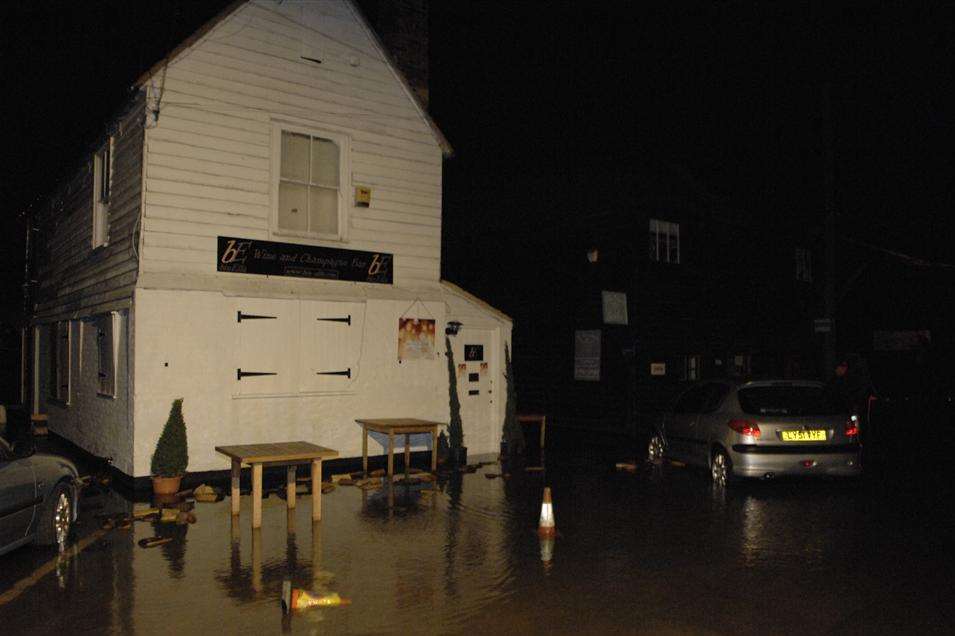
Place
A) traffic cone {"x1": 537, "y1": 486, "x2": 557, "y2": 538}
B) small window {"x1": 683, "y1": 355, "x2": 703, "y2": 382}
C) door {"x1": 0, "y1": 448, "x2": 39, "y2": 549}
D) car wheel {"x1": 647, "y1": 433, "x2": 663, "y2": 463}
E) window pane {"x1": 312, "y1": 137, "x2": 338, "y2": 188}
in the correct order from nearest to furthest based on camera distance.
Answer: door {"x1": 0, "y1": 448, "x2": 39, "y2": 549}
traffic cone {"x1": 537, "y1": 486, "x2": 557, "y2": 538}
window pane {"x1": 312, "y1": 137, "x2": 338, "y2": 188}
car wheel {"x1": 647, "y1": 433, "x2": 663, "y2": 463}
small window {"x1": 683, "y1": 355, "x2": 703, "y2": 382}

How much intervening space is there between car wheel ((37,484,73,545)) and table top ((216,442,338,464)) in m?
1.68

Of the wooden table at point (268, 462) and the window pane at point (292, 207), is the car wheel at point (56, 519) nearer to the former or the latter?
the wooden table at point (268, 462)

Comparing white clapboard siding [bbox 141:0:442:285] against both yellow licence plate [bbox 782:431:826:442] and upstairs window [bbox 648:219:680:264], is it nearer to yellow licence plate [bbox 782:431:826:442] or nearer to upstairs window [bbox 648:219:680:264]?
yellow licence plate [bbox 782:431:826:442]

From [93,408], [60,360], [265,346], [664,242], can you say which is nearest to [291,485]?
[265,346]

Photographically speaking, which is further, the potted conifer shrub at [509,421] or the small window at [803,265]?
the small window at [803,265]

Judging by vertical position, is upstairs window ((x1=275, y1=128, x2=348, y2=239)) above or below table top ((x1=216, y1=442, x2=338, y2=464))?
above

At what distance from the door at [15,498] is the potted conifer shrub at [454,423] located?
25.6 ft

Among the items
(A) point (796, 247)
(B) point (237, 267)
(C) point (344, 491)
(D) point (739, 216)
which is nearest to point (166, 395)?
(B) point (237, 267)

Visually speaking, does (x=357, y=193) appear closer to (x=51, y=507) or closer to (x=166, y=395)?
(x=166, y=395)

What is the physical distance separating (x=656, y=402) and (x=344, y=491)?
1125cm

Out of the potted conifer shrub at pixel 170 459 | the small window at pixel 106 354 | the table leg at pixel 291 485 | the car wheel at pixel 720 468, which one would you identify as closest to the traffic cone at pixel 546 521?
the table leg at pixel 291 485

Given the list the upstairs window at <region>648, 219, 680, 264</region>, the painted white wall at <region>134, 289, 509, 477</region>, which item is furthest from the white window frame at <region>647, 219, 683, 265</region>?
the painted white wall at <region>134, 289, 509, 477</region>

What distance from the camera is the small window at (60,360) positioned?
15402 mm

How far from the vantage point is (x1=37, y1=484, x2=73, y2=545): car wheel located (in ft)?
25.3
